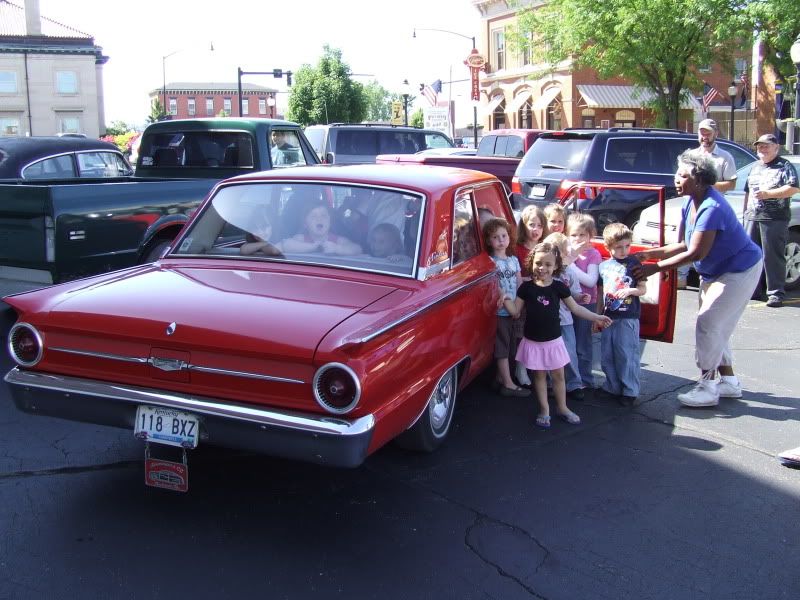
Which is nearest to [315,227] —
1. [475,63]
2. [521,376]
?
[521,376]

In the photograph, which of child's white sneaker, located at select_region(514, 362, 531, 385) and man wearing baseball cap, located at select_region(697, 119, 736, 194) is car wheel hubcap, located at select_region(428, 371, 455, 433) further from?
man wearing baseball cap, located at select_region(697, 119, 736, 194)

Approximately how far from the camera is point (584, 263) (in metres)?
5.79

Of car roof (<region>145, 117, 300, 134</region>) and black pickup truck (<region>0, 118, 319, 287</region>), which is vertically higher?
car roof (<region>145, 117, 300, 134</region>)

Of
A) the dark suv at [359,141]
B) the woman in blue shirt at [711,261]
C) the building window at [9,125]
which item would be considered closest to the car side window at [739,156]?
the woman in blue shirt at [711,261]

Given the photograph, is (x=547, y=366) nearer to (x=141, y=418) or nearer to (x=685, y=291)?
(x=141, y=418)

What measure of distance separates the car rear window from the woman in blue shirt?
225 inches

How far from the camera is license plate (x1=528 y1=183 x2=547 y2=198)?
11363 millimetres

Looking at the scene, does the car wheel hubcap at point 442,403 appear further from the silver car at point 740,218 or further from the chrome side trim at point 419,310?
the silver car at point 740,218

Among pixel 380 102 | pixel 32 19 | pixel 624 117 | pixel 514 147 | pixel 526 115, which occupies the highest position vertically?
pixel 380 102

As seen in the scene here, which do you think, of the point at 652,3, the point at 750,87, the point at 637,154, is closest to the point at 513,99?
the point at 750,87

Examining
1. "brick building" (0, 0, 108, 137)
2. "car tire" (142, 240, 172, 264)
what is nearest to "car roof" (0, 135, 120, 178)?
"car tire" (142, 240, 172, 264)

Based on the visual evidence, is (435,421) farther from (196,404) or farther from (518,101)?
(518,101)

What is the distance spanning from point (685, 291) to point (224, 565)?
7.95 m

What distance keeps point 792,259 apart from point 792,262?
4cm
